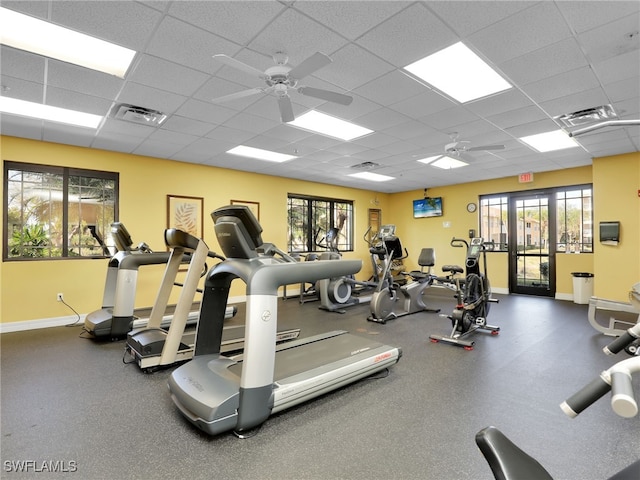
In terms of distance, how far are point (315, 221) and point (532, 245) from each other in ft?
17.1

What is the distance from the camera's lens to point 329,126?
4574 mm

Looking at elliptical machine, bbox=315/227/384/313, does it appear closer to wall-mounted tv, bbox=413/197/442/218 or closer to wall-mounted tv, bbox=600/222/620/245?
wall-mounted tv, bbox=413/197/442/218

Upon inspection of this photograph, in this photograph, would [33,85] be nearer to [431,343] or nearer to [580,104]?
[431,343]

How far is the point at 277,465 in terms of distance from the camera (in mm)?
1914

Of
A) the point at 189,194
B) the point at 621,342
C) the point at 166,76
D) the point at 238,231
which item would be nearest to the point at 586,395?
the point at 621,342

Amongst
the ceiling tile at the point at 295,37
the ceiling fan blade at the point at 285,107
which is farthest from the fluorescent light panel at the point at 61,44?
the ceiling fan blade at the point at 285,107

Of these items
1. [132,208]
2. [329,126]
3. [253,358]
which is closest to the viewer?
[253,358]

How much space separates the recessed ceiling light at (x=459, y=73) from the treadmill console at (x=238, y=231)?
203cm

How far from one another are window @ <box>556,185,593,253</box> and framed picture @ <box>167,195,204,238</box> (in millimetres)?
7657

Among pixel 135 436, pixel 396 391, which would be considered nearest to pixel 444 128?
pixel 396 391

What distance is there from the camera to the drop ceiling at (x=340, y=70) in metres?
2.31

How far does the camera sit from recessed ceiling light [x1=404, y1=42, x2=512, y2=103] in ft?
9.32

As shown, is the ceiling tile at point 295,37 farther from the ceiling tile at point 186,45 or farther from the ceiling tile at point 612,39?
the ceiling tile at point 612,39

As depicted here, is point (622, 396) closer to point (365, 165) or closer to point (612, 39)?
point (612, 39)
